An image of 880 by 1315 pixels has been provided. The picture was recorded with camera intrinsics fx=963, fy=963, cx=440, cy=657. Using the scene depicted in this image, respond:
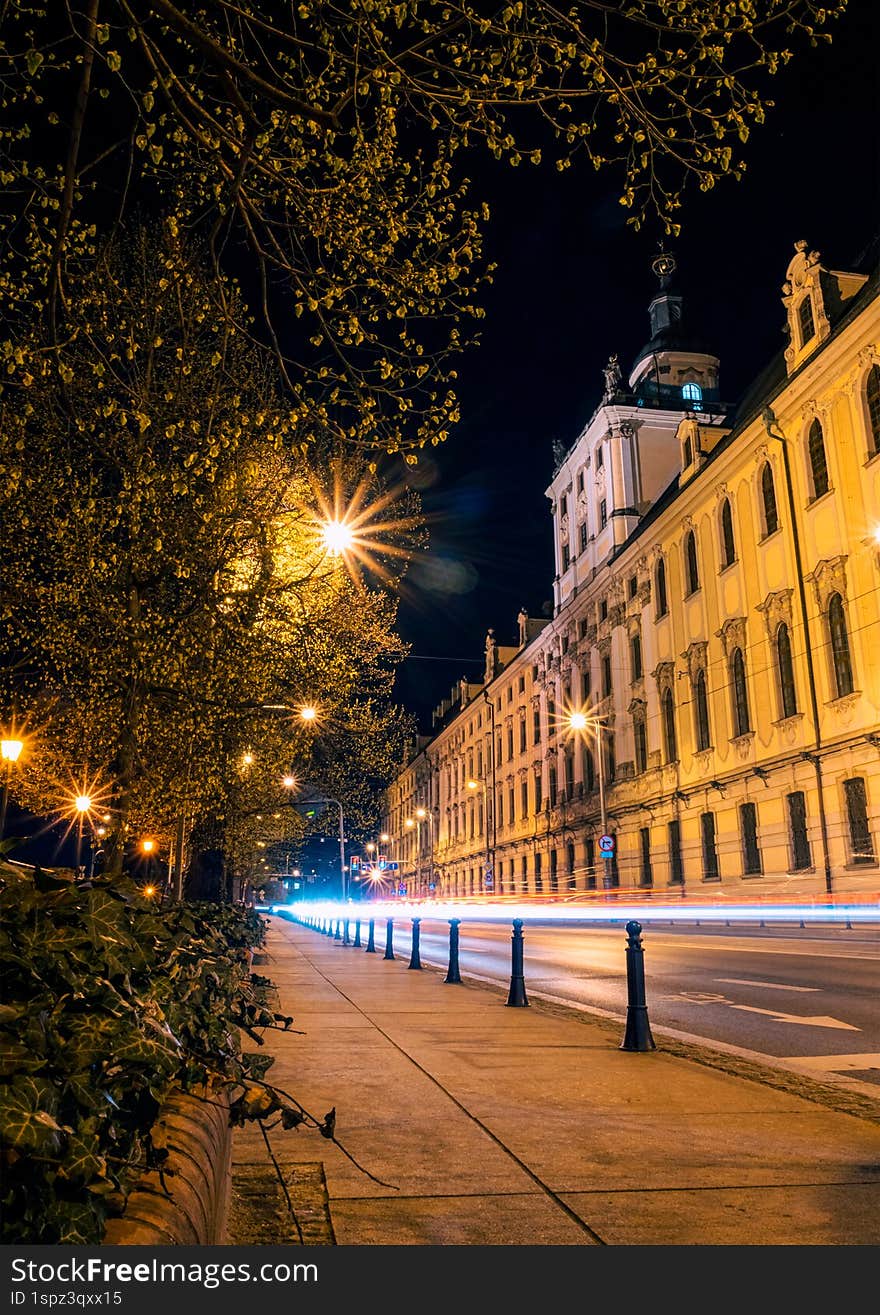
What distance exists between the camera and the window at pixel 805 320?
97.2ft

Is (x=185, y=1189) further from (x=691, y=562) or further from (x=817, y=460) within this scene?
(x=691, y=562)

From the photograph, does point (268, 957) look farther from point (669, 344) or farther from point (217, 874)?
point (669, 344)

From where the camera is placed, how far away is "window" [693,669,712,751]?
1380 inches

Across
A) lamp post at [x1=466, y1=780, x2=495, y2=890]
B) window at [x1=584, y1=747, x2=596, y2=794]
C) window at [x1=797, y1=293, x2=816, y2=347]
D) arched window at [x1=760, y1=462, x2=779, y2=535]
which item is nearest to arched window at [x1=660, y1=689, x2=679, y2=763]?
arched window at [x1=760, y1=462, x2=779, y2=535]

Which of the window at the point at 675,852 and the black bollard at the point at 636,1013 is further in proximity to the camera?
the window at the point at 675,852

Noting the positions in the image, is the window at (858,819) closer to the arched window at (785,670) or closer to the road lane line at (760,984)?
the arched window at (785,670)

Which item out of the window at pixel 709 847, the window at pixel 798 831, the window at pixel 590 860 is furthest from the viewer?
the window at pixel 590 860

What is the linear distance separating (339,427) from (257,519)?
28.0 feet

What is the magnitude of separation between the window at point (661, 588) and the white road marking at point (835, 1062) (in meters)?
32.6

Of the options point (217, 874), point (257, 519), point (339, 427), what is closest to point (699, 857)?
point (217, 874)

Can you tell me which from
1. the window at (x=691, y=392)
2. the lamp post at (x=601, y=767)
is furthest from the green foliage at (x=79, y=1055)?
the window at (x=691, y=392)

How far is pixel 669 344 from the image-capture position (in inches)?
2094

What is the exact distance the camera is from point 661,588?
40031 mm

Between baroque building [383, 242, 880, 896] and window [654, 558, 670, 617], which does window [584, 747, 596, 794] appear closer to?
baroque building [383, 242, 880, 896]
